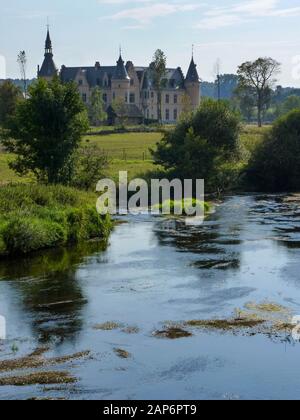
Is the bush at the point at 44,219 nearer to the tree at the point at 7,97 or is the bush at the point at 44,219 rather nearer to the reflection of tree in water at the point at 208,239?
the reflection of tree in water at the point at 208,239

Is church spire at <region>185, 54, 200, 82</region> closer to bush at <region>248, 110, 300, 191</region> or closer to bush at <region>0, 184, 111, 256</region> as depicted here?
bush at <region>248, 110, 300, 191</region>

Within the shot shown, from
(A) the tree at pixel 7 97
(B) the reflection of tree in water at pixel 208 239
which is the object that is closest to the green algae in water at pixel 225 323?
(B) the reflection of tree in water at pixel 208 239

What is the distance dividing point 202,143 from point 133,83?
8571 cm

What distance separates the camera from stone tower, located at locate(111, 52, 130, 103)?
5143 inches

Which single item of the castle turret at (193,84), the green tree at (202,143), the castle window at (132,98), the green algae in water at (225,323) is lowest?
the green algae in water at (225,323)

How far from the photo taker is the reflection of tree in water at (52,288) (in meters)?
20.5

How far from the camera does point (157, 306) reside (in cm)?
2253

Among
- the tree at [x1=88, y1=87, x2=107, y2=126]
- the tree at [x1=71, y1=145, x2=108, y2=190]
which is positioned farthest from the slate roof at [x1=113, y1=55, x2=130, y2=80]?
the tree at [x1=71, y1=145, x2=108, y2=190]

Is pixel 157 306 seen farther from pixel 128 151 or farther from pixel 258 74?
pixel 258 74

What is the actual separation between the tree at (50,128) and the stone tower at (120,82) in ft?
296

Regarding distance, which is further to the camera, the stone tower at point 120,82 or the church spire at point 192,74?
the church spire at point 192,74

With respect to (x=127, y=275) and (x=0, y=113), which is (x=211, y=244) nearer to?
(x=127, y=275)

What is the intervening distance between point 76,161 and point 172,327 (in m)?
22.5
